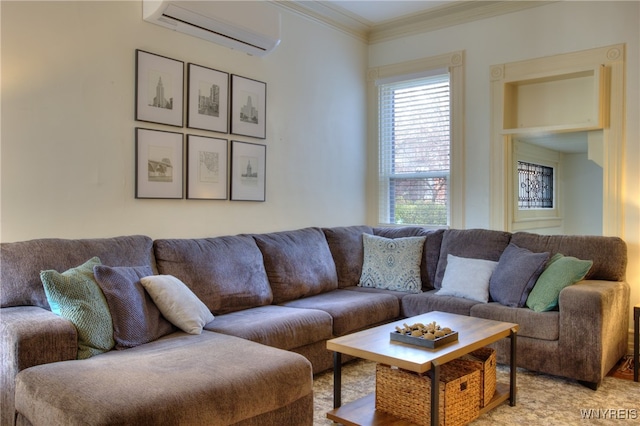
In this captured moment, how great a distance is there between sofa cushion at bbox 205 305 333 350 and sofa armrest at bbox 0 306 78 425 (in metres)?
0.82

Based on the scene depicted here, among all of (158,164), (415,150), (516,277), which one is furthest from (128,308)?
(415,150)

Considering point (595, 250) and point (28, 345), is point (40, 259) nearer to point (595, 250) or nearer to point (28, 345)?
point (28, 345)

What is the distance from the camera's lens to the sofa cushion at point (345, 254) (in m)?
4.21

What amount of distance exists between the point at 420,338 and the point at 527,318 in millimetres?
1170

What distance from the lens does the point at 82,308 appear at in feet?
7.35

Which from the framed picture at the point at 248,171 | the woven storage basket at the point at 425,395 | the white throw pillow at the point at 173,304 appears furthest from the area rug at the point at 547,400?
the framed picture at the point at 248,171

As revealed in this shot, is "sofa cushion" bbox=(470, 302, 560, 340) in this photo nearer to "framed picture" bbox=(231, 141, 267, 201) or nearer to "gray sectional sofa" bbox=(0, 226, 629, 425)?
"gray sectional sofa" bbox=(0, 226, 629, 425)

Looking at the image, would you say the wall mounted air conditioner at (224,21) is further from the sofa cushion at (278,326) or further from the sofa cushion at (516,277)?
the sofa cushion at (516,277)

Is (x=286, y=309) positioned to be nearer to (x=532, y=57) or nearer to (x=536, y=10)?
(x=532, y=57)

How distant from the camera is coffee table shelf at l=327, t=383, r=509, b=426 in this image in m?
2.38

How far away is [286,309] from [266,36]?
74.5 inches

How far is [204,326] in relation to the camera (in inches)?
111

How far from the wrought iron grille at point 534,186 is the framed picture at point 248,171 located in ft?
7.01

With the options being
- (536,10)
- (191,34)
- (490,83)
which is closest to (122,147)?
(191,34)
